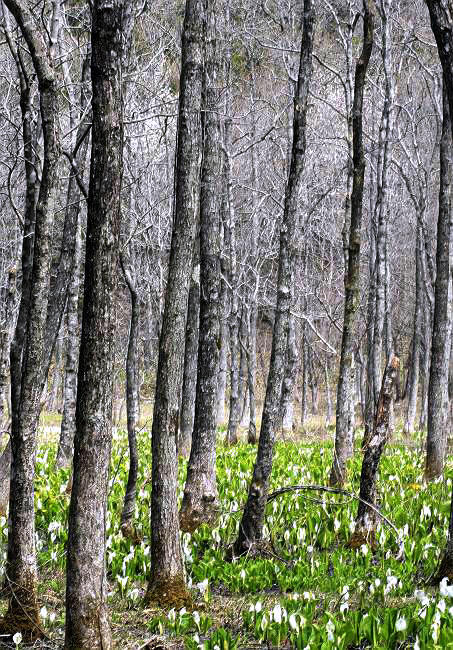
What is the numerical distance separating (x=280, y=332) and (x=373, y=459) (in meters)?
1.47

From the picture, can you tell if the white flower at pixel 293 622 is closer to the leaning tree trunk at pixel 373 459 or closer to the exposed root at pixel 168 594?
the exposed root at pixel 168 594

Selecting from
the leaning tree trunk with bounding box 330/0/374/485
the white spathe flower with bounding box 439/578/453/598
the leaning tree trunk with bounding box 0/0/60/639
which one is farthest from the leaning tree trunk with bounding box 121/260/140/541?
the white spathe flower with bounding box 439/578/453/598

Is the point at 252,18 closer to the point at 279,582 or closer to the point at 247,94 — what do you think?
the point at 247,94

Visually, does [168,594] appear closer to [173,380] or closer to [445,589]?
Answer: [173,380]

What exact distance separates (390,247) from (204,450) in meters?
18.6

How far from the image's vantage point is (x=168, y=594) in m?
4.95

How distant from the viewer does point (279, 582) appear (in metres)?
5.46

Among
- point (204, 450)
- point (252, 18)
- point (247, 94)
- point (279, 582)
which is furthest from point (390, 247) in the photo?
point (279, 582)

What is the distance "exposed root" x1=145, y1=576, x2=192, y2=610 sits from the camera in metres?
4.93

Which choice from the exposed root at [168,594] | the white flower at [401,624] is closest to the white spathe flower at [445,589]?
the white flower at [401,624]

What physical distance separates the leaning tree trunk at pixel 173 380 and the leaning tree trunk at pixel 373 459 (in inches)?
89.5

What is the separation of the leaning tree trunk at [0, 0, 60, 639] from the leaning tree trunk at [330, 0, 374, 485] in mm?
4476

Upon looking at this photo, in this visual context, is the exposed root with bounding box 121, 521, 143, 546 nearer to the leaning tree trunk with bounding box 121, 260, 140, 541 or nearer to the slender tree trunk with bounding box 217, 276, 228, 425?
the leaning tree trunk with bounding box 121, 260, 140, 541

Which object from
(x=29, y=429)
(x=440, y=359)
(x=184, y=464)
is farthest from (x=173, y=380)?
(x=184, y=464)
